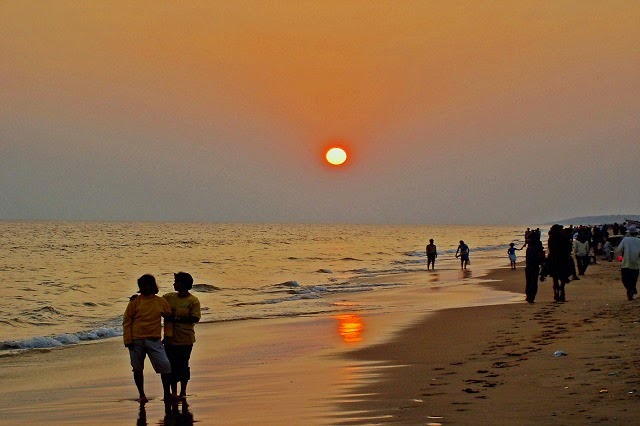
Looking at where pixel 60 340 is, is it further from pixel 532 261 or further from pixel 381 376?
pixel 532 261

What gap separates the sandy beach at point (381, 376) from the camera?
29.0ft

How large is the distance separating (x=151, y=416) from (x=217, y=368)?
4.19 metres

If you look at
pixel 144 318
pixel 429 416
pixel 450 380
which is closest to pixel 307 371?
pixel 450 380

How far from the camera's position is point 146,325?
9977mm

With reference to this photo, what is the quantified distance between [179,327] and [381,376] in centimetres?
320

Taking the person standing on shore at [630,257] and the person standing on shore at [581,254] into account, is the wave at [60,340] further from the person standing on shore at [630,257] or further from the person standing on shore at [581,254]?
the person standing on shore at [581,254]

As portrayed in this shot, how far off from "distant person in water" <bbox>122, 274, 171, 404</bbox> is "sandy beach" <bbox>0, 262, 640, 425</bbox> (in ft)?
2.07

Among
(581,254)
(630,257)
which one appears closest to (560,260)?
(630,257)

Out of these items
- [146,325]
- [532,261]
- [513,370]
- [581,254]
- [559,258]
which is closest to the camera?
[146,325]

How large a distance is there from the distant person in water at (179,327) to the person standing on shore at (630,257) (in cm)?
1188

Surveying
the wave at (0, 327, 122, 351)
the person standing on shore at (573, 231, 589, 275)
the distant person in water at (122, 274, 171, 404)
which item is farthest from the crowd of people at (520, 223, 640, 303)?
the distant person in water at (122, 274, 171, 404)

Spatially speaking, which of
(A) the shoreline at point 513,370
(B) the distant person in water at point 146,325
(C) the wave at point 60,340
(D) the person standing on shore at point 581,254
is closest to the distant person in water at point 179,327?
(B) the distant person in water at point 146,325

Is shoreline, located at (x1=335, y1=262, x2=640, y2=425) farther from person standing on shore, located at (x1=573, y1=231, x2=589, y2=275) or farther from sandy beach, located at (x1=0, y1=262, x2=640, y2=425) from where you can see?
person standing on shore, located at (x1=573, y1=231, x2=589, y2=275)

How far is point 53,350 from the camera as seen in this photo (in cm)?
1814
